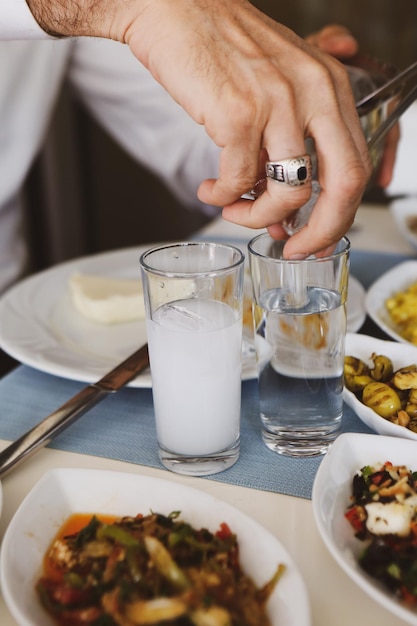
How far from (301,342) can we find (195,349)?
0.40 feet

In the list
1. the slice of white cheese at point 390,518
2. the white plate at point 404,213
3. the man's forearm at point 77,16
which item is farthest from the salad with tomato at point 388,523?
the white plate at point 404,213

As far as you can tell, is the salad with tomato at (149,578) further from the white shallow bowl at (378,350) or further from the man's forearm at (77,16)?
the man's forearm at (77,16)

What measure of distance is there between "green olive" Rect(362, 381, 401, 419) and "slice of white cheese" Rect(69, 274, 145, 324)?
46cm

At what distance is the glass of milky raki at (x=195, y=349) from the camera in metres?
0.74

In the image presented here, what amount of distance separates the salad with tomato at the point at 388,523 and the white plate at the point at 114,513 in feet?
0.25

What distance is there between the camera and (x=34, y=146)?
173 cm

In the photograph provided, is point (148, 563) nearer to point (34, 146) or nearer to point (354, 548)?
point (354, 548)

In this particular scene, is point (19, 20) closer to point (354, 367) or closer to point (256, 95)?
point (256, 95)

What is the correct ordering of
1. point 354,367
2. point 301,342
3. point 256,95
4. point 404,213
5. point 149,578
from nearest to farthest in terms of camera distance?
point 149,578 → point 256,95 → point 301,342 → point 354,367 → point 404,213

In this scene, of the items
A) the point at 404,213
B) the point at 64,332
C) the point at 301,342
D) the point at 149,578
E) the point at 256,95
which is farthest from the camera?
the point at 404,213

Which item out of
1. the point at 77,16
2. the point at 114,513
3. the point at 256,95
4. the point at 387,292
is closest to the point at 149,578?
the point at 114,513

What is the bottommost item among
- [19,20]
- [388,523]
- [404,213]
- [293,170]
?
[404,213]

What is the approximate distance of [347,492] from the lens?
71cm

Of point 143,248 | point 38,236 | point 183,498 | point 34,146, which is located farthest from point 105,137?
point 183,498
